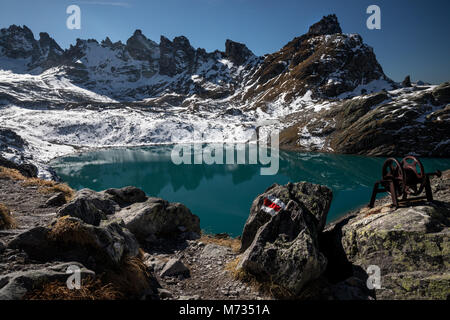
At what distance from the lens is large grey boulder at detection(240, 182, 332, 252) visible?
948 cm

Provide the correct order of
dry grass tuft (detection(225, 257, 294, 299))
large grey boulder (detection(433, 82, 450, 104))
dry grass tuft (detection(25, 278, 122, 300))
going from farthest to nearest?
1. large grey boulder (detection(433, 82, 450, 104))
2. dry grass tuft (detection(225, 257, 294, 299))
3. dry grass tuft (detection(25, 278, 122, 300))

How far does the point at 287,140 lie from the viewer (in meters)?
81.7

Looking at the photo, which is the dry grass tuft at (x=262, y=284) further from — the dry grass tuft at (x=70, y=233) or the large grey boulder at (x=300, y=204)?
the dry grass tuft at (x=70, y=233)

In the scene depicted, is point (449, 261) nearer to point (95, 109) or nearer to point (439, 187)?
point (439, 187)

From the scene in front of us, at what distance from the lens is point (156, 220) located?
11242 mm

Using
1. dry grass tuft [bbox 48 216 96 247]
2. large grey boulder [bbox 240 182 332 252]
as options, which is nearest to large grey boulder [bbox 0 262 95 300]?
dry grass tuft [bbox 48 216 96 247]

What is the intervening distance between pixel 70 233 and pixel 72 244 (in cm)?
27

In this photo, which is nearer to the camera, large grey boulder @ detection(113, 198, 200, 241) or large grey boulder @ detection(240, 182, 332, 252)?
large grey boulder @ detection(240, 182, 332, 252)

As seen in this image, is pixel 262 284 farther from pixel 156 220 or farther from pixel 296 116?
pixel 296 116

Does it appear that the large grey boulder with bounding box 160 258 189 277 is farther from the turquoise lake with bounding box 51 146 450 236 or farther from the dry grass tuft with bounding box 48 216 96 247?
the turquoise lake with bounding box 51 146 450 236

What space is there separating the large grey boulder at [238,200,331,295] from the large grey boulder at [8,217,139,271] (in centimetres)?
390

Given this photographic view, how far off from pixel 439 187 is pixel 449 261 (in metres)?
10.5

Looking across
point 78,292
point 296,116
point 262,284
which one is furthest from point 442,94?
point 78,292
